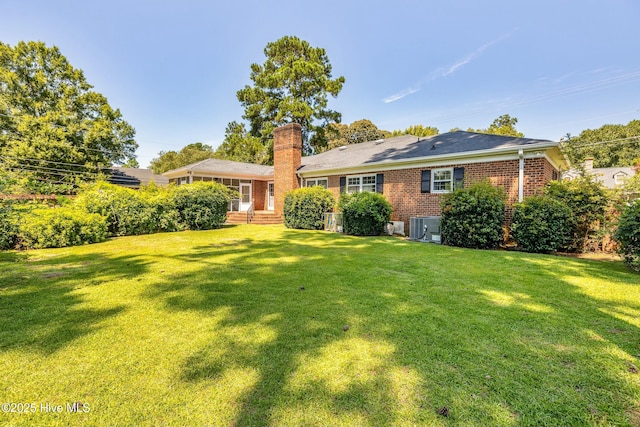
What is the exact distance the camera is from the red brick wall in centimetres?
970

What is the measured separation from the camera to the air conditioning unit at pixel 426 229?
10.1 meters

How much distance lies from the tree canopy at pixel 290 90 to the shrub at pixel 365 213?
16.7 m

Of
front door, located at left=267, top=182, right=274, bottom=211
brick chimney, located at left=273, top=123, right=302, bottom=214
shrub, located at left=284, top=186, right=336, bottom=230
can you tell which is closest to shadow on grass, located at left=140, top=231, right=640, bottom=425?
shrub, located at left=284, top=186, right=336, bottom=230

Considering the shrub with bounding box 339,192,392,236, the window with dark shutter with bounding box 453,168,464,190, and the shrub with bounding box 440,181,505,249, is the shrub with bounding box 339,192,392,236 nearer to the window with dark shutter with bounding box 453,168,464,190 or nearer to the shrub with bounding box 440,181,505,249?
the window with dark shutter with bounding box 453,168,464,190

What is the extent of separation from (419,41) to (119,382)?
706 inches

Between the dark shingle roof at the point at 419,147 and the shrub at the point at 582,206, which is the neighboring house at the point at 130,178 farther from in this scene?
the shrub at the point at 582,206

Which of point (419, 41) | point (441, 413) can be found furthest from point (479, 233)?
point (419, 41)

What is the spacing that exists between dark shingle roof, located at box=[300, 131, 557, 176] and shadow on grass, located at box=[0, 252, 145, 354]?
11.2m

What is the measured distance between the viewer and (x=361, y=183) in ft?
48.1

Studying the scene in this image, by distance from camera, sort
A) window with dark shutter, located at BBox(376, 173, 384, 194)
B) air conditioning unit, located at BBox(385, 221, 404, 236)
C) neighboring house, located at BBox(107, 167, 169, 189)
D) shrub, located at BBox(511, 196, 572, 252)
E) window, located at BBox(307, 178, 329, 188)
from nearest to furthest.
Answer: shrub, located at BBox(511, 196, 572, 252) < air conditioning unit, located at BBox(385, 221, 404, 236) < window with dark shutter, located at BBox(376, 173, 384, 194) < window, located at BBox(307, 178, 329, 188) < neighboring house, located at BBox(107, 167, 169, 189)

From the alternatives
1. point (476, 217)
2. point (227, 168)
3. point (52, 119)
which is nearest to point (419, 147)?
point (476, 217)

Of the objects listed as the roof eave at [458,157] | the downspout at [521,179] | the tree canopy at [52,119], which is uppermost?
the tree canopy at [52,119]

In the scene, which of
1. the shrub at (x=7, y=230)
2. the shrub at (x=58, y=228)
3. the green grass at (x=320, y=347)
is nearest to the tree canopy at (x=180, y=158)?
the shrub at (x=58, y=228)

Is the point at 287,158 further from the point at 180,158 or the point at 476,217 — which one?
the point at 180,158
